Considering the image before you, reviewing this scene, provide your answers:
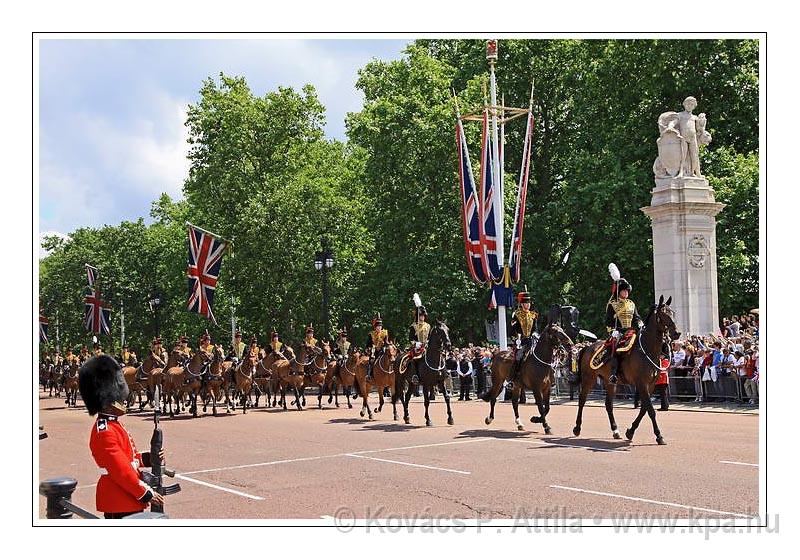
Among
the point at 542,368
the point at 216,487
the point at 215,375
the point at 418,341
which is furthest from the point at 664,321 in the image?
the point at 215,375

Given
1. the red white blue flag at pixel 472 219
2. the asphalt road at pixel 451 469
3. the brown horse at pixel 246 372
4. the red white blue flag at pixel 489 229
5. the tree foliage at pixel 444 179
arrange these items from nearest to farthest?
the asphalt road at pixel 451 469
the brown horse at pixel 246 372
the red white blue flag at pixel 489 229
the red white blue flag at pixel 472 219
the tree foliage at pixel 444 179

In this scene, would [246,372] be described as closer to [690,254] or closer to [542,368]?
[542,368]

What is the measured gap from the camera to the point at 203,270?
3042 cm

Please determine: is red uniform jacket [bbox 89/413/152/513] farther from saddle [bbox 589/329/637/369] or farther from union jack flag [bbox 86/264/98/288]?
union jack flag [bbox 86/264/98/288]

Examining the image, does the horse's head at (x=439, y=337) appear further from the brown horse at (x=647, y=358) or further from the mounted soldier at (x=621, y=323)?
the brown horse at (x=647, y=358)

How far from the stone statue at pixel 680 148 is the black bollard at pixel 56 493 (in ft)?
81.6

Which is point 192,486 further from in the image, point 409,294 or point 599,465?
point 409,294

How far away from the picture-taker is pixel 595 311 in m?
37.8

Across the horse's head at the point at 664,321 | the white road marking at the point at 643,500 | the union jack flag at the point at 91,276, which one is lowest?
the white road marking at the point at 643,500

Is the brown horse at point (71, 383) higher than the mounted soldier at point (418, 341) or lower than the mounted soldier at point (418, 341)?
lower

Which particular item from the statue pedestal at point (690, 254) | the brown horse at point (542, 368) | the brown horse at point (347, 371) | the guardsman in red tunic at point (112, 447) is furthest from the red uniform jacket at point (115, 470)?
the statue pedestal at point (690, 254)

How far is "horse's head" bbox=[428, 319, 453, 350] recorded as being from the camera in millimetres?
18797

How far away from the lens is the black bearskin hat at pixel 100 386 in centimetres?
618

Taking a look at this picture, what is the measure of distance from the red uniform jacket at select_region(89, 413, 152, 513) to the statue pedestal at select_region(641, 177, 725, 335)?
23822 mm
